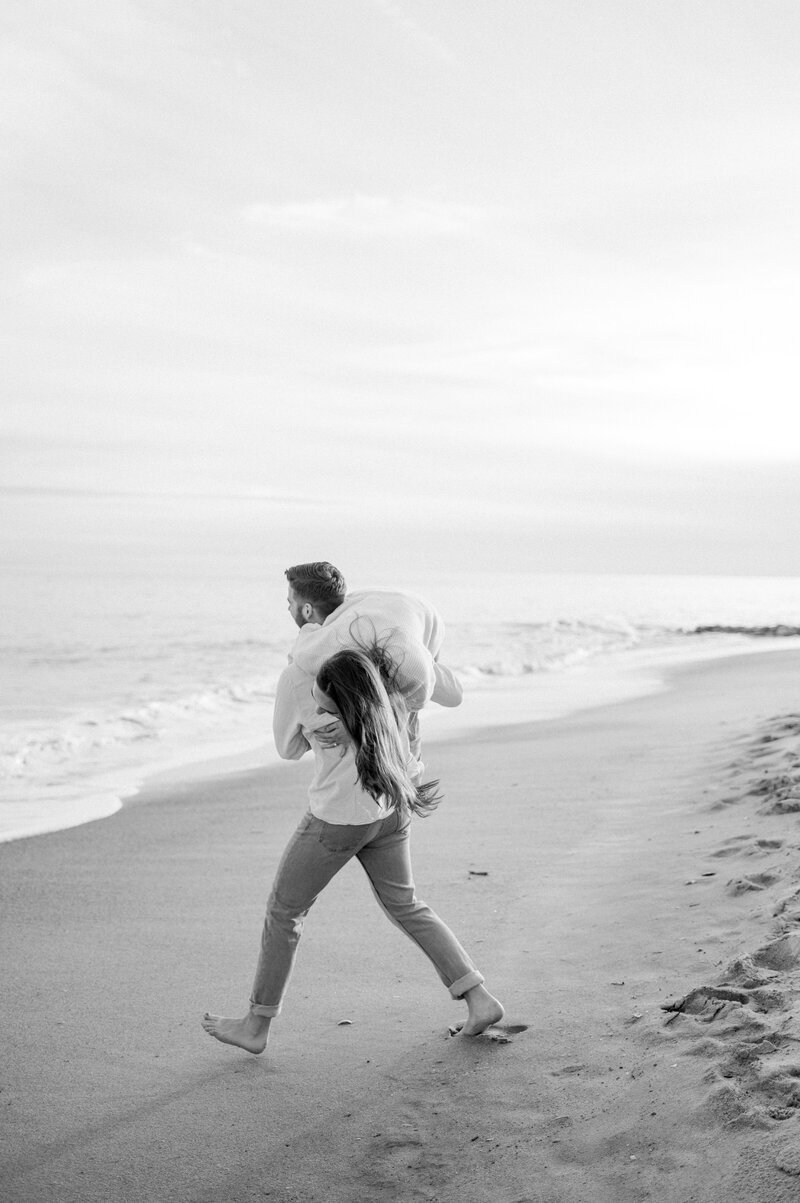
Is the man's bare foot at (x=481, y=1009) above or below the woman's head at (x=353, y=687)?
below

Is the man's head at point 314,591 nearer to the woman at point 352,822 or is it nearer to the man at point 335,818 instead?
the man at point 335,818

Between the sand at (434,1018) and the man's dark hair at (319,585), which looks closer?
the sand at (434,1018)

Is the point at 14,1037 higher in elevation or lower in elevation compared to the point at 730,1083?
lower

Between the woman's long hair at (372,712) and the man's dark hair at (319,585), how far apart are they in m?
0.29

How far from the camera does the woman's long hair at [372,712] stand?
331 centimetres

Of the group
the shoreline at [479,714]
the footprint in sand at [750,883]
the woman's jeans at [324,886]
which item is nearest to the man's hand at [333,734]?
the woman's jeans at [324,886]

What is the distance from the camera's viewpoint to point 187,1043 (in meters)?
4.01

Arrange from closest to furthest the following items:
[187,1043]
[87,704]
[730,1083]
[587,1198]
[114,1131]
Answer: [587,1198], [730,1083], [114,1131], [187,1043], [87,704]

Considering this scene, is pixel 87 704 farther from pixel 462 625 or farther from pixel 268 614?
pixel 268 614

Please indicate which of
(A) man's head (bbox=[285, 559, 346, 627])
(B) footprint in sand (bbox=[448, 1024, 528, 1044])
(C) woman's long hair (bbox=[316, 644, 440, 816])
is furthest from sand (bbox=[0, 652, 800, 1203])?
(A) man's head (bbox=[285, 559, 346, 627])

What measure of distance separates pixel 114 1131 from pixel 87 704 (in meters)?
14.2

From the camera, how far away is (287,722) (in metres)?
3.50

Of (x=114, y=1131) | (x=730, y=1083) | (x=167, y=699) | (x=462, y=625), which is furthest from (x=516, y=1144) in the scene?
(x=462, y=625)

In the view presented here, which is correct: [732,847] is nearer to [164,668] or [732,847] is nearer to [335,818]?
[335,818]
